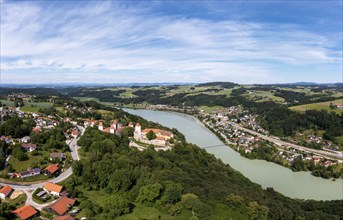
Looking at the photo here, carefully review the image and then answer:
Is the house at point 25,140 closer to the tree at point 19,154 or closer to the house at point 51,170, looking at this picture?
the tree at point 19,154

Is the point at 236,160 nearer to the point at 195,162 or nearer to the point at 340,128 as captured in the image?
the point at 195,162

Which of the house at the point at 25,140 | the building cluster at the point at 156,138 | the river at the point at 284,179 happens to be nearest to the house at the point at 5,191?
the house at the point at 25,140

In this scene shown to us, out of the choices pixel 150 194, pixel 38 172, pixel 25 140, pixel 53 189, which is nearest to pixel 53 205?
pixel 53 189

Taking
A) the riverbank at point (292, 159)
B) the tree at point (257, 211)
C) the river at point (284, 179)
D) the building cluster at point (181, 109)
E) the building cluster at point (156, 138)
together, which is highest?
the building cluster at point (156, 138)

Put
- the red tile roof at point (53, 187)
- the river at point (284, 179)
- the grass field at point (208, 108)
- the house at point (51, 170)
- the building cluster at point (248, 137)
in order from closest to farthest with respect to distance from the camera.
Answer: the red tile roof at point (53, 187) < the house at point (51, 170) < the river at point (284, 179) < the building cluster at point (248, 137) < the grass field at point (208, 108)

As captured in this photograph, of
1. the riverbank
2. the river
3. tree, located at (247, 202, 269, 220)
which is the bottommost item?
the river

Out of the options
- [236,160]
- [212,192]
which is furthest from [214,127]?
[212,192]

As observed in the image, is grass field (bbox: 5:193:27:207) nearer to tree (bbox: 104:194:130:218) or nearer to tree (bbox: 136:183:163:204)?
tree (bbox: 104:194:130:218)

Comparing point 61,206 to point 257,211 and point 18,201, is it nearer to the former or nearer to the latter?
point 18,201

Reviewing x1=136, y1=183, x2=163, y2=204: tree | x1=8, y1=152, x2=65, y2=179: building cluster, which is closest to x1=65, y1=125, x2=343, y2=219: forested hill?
x1=136, y1=183, x2=163, y2=204: tree
